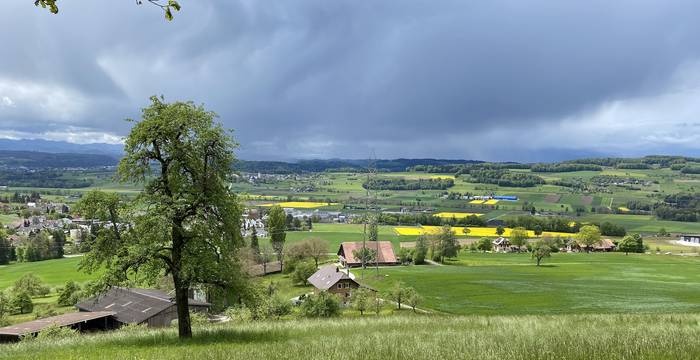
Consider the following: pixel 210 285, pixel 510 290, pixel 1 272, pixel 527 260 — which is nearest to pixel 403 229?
pixel 527 260

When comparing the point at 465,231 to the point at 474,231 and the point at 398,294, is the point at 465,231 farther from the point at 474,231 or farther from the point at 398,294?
the point at 398,294

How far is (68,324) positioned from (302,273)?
48221 millimetres

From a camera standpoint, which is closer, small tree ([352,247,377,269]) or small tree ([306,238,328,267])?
small tree ([306,238,328,267])

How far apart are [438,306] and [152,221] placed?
52962 mm

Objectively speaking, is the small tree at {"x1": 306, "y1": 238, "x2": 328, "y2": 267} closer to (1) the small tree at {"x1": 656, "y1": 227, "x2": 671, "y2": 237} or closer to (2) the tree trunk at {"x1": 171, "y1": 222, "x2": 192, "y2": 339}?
(2) the tree trunk at {"x1": 171, "y1": 222, "x2": 192, "y2": 339}

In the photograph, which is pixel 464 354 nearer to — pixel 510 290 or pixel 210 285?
pixel 210 285

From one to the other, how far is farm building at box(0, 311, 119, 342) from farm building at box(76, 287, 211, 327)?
4.08 feet

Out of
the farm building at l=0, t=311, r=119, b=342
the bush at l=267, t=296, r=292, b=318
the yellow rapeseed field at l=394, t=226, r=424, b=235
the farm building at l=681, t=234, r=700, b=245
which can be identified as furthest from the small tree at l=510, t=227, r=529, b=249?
the farm building at l=0, t=311, r=119, b=342

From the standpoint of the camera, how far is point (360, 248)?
117188 mm

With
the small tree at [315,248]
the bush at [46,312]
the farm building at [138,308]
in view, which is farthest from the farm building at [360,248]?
the bush at [46,312]

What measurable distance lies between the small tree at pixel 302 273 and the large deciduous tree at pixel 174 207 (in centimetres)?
7162

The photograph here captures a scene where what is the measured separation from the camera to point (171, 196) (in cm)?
1889

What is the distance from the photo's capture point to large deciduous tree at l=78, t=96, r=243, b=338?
1808 cm

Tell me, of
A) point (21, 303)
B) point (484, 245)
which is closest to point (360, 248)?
point (484, 245)
